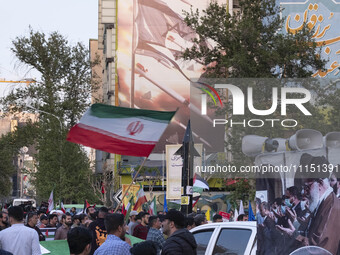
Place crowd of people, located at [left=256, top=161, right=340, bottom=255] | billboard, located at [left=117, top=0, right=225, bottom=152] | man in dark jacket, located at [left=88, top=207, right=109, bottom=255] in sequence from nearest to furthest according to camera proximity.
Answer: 1. crowd of people, located at [left=256, top=161, right=340, bottom=255]
2. man in dark jacket, located at [left=88, top=207, right=109, bottom=255]
3. billboard, located at [left=117, top=0, right=225, bottom=152]

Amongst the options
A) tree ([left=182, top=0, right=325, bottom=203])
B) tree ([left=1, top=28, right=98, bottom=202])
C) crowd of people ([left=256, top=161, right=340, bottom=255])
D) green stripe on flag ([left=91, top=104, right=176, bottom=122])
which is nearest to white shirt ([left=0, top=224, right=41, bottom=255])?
green stripe on flag ([left=91, top=104, right=176, bottom=122])

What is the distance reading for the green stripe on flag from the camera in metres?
11.1

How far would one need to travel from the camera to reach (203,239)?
9773 millimetres

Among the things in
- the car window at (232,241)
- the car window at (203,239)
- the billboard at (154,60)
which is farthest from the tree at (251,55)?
the billboard at (154,60)

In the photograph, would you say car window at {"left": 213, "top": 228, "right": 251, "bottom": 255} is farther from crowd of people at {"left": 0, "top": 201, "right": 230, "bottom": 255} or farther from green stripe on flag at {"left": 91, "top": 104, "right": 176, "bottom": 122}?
green stripe on flag at {"left": 91, "top": 104, "right": 176, "bottom": 122}

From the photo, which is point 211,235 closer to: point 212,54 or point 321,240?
point 321,240

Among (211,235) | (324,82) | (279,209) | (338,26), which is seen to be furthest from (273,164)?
(338,26)

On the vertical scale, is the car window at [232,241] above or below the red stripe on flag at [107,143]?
below

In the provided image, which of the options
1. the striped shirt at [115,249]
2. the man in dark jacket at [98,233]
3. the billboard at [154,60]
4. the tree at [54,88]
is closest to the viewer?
the striped shirt at [115,249]

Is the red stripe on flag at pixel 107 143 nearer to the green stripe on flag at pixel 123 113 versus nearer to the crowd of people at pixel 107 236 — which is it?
the green stripe on flag at pixel 123 113

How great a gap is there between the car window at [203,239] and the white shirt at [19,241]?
1.89 m

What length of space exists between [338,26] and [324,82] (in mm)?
19158

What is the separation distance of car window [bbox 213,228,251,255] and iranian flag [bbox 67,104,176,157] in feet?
6.42

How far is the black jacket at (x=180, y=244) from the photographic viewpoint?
788 centimetres
